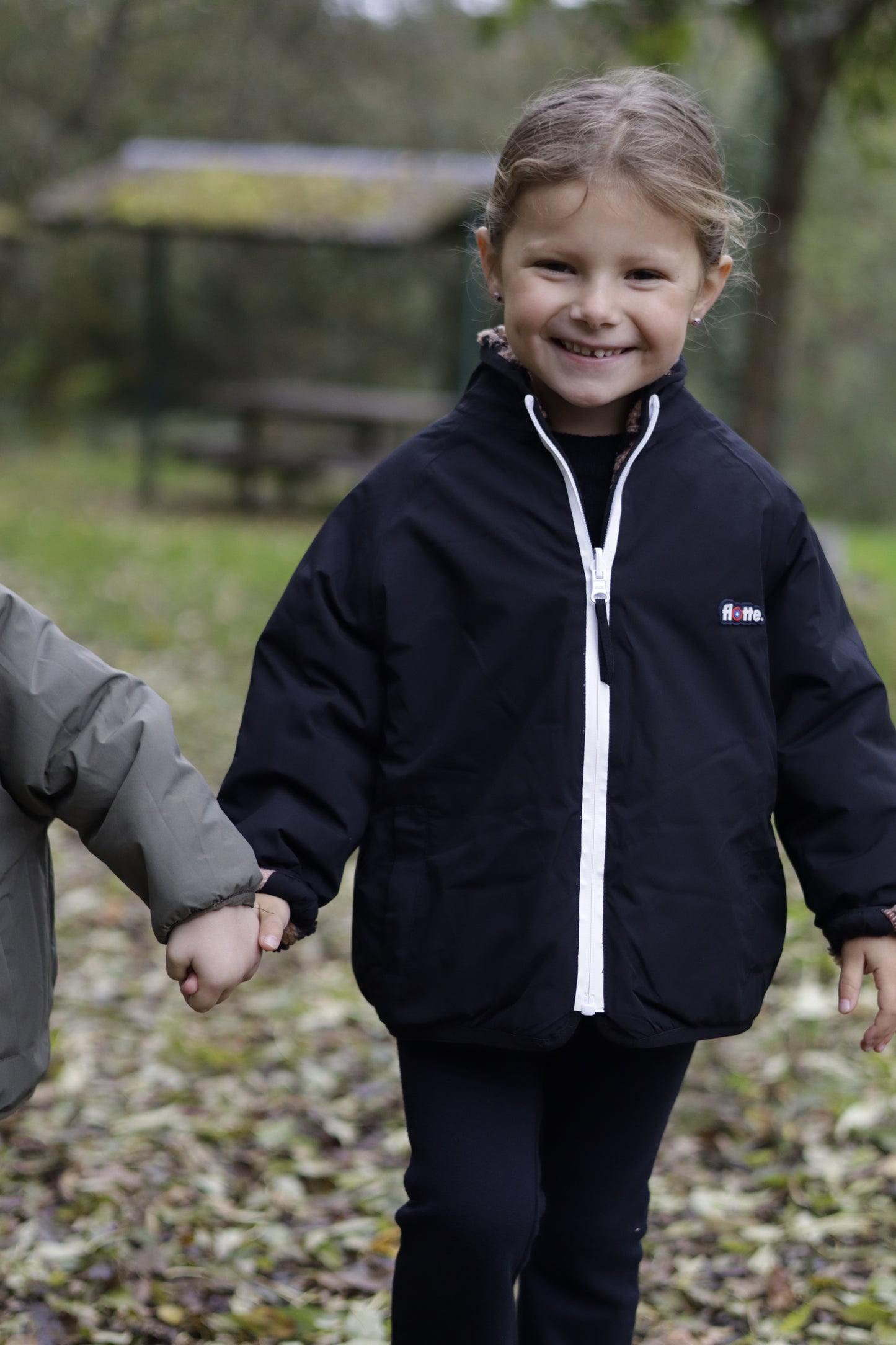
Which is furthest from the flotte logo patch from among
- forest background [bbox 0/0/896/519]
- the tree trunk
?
forest background [bbox 0/0/896/519]

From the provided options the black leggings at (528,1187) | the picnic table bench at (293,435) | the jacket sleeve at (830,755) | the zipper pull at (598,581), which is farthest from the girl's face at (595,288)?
the picnic table bench at (293,435)

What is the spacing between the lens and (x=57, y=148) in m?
19.4

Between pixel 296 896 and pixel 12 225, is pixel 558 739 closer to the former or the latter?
pixel 296 896

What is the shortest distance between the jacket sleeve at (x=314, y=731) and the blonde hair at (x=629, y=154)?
19.4 inches

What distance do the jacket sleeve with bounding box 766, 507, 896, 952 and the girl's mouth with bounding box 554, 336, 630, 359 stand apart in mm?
324

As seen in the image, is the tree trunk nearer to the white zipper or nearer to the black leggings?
the white zipper

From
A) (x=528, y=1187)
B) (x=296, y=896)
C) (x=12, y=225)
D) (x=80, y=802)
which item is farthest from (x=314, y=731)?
(x=12, y=225)

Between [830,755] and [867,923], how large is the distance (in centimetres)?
21

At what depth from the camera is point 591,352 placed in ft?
6.18

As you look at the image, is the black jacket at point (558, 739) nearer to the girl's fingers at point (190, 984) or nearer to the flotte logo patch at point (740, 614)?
the flotte logo patch at point (740, 614)

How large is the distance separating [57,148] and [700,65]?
1005 centimetres

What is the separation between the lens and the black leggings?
71.4 inches

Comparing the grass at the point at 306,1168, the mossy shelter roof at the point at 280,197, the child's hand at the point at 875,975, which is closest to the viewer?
the child's hand at the point at 875,975

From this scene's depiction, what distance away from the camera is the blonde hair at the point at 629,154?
182 centimetres
